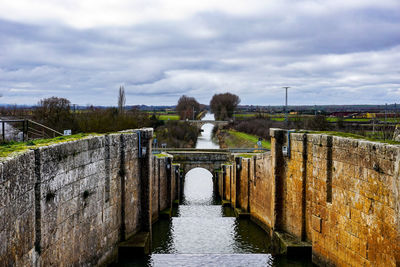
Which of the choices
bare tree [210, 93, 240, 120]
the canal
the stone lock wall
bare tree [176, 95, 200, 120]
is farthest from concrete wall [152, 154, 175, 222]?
bare tree [176, 95, 200, 120]

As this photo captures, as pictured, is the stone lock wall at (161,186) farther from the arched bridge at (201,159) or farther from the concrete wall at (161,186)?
the arched bridge at (201,159)

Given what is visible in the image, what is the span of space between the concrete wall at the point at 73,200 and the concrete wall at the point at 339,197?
5.41 m

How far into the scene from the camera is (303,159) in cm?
1319

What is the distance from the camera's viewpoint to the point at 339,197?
1074 centimetres

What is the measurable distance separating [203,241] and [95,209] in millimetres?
7310

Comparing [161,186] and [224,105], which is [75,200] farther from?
[224,105]

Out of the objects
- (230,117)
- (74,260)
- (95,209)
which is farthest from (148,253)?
(230,117)

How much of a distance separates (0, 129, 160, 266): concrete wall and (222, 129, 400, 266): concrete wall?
541 cm

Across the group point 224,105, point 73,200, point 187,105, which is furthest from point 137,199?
point 187,105

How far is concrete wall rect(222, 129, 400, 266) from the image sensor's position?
8477 mm

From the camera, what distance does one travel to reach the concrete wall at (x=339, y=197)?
8477mm

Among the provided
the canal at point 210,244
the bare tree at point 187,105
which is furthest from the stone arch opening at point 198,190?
the bare tree at point 187,105

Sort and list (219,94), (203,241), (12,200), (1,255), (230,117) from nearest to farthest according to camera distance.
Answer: (1,255)
(12,200)
(203,241)
(230,117)
(219,94)

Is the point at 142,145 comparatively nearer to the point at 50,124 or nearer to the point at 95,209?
the point at 95,209
